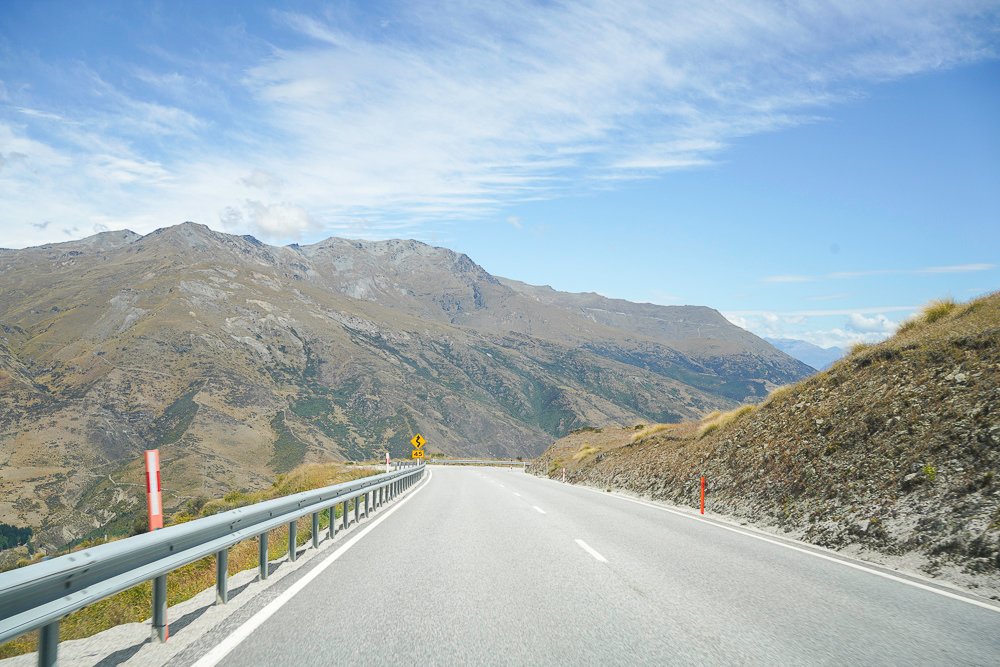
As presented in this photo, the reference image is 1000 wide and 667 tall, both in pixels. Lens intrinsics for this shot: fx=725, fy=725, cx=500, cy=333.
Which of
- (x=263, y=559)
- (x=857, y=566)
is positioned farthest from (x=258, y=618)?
(x=857, y=566)

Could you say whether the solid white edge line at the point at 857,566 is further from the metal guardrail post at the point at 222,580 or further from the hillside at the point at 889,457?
the metal guardrail post at the point at 222,580

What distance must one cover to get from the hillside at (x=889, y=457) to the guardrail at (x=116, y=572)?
821 centimetres

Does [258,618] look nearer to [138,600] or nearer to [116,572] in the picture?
[116,572]

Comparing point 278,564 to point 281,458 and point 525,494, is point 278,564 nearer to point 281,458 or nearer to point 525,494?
point 525,494

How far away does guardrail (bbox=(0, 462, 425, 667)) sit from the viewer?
13.3ft

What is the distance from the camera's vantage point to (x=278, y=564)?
31.4ft

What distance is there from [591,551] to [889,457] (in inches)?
241

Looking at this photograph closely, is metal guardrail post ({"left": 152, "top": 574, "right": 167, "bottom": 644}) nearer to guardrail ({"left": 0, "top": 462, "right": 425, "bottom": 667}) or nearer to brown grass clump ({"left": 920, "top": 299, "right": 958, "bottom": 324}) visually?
guardrail ({"left": 0, "top": 462, "right": 425, "bottom": 667})

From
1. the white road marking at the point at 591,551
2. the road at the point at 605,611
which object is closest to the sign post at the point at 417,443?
the white road marking at the point at 591,551

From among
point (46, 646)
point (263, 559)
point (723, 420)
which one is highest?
point (723, 420)

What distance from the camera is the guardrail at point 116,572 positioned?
4055 mm

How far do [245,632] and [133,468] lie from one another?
198694 mm

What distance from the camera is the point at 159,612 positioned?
18.9ft

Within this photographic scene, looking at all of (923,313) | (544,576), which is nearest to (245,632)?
(544,576)
